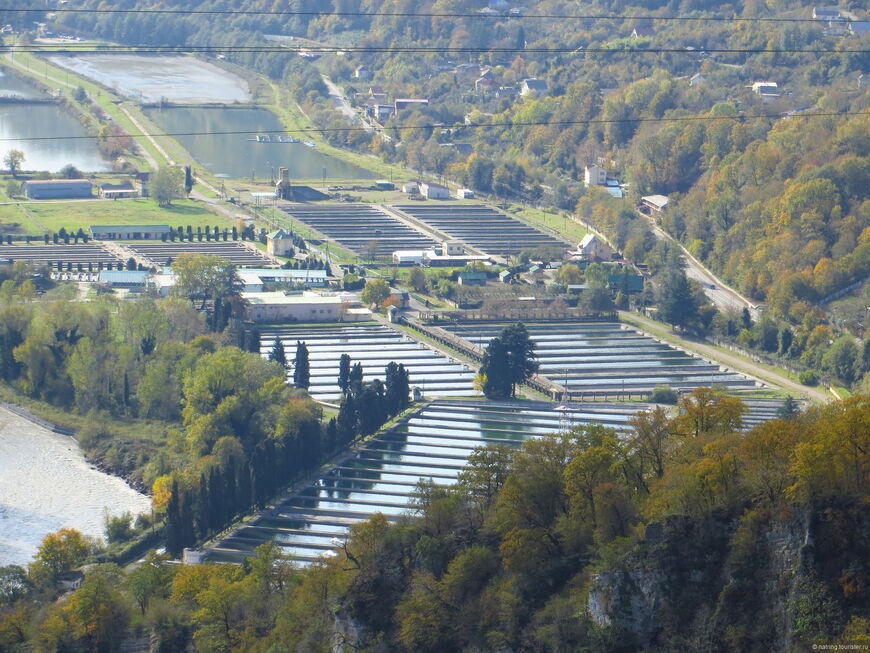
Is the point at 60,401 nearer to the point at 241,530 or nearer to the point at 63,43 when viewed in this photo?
the point at 241,530

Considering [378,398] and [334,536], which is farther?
[378,398]

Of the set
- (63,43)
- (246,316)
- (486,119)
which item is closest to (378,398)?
(246,316)

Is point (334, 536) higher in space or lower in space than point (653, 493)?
lower

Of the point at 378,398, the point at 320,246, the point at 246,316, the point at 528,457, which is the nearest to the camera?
the point at 528,457

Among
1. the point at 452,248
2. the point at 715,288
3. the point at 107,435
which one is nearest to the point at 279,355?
the point at 107,435

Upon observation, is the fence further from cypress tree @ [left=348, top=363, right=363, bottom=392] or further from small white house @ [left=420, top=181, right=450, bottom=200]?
small white house @ [left=420, top=181, right=450, bottom=200]

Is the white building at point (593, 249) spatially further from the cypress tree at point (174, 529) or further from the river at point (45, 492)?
the cypress tree at point (174, 529)

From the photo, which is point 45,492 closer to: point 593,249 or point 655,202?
point 593,249
